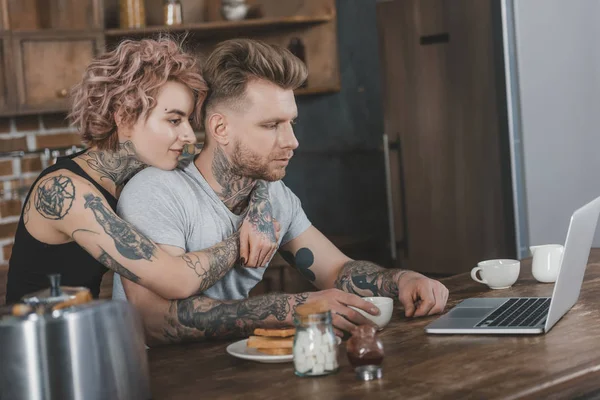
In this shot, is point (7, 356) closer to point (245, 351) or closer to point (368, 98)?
point (245, 351)

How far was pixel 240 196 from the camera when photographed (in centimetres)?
244

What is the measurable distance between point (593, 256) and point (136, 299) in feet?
4.81

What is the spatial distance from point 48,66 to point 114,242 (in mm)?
2094

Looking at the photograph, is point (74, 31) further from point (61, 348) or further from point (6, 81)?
point (61, 348)

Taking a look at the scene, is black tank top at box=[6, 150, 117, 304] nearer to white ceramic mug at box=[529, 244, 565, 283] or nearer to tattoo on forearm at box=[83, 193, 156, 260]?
tattoo on forearm at box=[83, 193, 156, 260]

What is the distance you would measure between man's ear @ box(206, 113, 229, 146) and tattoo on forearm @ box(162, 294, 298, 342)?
0.56 meters

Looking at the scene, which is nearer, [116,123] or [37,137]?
[116,123]

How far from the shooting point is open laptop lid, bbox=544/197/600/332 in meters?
1.80

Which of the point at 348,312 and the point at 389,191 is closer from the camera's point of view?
the point at 348,312

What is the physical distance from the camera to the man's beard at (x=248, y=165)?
2416 mm

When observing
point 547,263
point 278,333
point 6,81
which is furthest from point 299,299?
point 6,81

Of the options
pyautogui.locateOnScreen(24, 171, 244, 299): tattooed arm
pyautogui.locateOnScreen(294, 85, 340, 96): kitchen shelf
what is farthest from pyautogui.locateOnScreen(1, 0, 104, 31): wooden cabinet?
pyautogui.locateOnScreen(24, 171, 244, 299): tattooed arm

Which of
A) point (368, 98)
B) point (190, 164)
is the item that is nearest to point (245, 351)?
point (190, 164)

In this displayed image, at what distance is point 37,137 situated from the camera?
417cm
